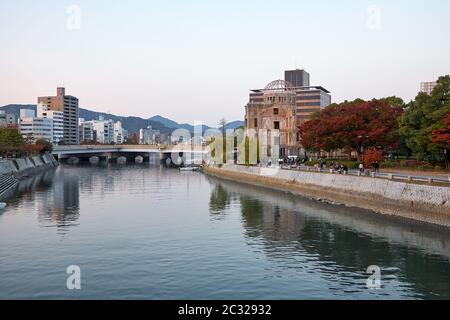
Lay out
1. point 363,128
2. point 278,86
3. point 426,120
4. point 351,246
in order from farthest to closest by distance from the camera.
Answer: point 278,86 < point 363,128 < point 426,120 < point 351,246

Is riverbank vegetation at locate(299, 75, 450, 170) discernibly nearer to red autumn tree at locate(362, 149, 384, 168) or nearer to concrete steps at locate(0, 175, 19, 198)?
red autumn tree at locate(362, 149, 384, 168)

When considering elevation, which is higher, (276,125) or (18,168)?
(276,125)

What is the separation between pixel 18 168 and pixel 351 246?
80.4 meters

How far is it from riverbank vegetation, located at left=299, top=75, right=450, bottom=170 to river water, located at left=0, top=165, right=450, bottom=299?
1379 centimetres

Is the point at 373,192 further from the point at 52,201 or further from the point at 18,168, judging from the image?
the point at 18,168

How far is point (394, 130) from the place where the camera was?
67.5m

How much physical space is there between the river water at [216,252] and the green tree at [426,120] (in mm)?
13583

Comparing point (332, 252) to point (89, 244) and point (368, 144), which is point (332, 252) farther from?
point (368, 144)

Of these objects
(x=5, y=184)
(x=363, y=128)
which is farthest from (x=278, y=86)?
(x=5, y=184)

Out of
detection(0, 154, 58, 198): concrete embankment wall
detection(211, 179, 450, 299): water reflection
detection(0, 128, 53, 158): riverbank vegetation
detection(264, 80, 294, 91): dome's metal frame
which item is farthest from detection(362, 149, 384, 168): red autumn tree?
detection(264, 80, 294, 91): dome's metal frame

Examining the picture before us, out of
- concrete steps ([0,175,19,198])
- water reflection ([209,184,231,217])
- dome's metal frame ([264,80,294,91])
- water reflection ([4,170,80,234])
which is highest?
dome's metal frame ([264,80,294,91])

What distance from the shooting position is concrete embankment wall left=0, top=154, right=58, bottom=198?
70375 mm

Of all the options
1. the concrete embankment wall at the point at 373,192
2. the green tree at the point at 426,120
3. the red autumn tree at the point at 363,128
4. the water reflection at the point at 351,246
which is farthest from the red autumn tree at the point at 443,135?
the red autumn tree at the point at 363,128

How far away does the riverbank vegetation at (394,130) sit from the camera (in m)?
53.4
